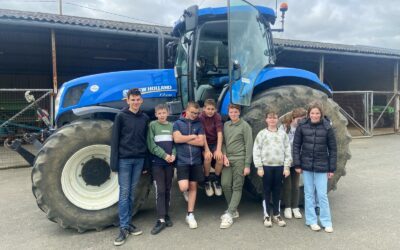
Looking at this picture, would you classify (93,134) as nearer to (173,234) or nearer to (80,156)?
(80,156)

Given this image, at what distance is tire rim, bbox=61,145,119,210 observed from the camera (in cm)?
393

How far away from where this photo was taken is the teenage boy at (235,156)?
4102mm

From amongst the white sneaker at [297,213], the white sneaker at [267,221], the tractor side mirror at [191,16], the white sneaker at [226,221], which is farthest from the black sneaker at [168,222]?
the tractor side mirror at [191,16]

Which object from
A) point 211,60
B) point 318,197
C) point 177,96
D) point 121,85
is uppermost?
point 211,60

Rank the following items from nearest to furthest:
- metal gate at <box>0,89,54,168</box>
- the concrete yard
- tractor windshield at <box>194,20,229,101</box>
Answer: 1. the concrete yard
2. tractor windshield at <box>194,20,229,101</box>
3. metal gate at <box>0,89,54,168</box>

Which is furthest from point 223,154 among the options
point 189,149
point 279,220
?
point 279,220

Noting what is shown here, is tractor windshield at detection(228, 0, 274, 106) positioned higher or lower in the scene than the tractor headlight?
higher

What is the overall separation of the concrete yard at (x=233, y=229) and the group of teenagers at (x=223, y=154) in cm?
16

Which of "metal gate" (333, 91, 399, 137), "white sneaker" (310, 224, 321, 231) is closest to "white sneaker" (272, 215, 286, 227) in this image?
"white sneaker" (310, 224, 321, 231)

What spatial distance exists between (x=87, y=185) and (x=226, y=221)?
1715mm

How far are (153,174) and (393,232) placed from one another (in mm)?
2778

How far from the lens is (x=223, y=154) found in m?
4.16

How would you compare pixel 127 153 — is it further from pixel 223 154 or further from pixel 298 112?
pixel 298 112

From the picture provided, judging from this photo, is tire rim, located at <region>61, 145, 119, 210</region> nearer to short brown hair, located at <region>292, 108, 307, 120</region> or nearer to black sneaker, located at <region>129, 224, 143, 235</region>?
black sneaker, located at <region>129, 224, 143, 235</region>
